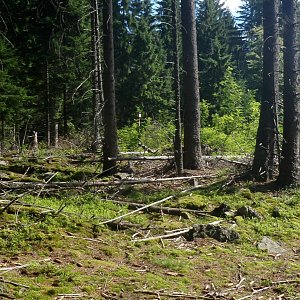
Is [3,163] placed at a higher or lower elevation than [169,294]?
higher

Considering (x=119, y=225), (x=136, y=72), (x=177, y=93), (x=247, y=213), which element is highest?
(x=136, y=72)

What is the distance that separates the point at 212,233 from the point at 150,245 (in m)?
1.21

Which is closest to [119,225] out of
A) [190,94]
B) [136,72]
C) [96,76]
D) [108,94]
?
[108,94]

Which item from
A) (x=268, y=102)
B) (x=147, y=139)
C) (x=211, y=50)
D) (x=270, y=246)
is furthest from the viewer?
(x=211, y=50)

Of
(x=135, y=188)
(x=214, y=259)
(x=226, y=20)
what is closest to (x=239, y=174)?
(x=135, y=188)

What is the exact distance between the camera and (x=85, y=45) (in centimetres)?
2608

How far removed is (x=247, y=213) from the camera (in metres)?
8.36

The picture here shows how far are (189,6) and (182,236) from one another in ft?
27.2

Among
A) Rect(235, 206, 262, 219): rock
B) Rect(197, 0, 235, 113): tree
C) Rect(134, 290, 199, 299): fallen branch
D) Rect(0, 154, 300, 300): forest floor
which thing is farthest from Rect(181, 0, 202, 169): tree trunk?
Rect(197, 0, 235, 113): tree

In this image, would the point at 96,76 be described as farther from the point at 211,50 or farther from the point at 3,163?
the point at 211,50

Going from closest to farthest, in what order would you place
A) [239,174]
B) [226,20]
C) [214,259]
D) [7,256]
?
1. [7,256]
2. [214,259]
3. [239,174]
4. [226,20]

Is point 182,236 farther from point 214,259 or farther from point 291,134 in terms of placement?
point 291,134

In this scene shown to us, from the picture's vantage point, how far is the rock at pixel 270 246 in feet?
22.8

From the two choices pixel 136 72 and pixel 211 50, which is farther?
pixel 211 50
